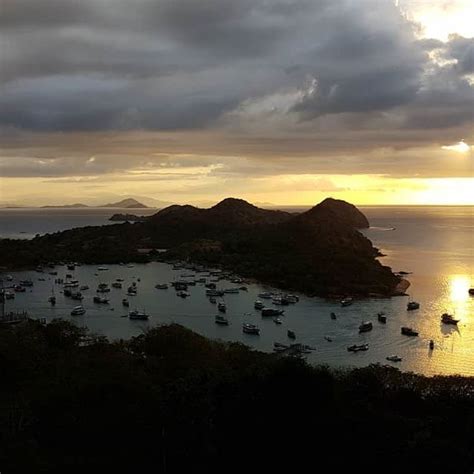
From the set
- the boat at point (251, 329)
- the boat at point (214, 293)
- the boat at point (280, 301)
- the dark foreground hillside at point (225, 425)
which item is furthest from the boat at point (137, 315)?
the dark foreground hillside at point (225, 425)

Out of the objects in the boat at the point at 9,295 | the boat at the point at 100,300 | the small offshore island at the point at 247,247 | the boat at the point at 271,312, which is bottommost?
the boat at the point at 271,312

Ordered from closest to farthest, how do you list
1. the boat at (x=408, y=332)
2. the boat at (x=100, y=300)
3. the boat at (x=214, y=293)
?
the boat at (x=408, y=332), the boat at (x=100, y=300), the boat at (x=214, y=293)

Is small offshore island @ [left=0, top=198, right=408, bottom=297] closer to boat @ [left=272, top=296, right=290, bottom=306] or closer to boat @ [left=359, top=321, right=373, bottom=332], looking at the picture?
boat @ [left=272, top=296, right=290, bottom=306]

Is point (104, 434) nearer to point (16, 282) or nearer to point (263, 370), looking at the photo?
point (263, 370)

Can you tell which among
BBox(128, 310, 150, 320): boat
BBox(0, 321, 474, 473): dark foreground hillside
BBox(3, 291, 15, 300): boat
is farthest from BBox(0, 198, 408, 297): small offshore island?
BBox(0, 321, 474, 473): dark foreground hillside

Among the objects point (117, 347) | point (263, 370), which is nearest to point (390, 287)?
point (117, 347)

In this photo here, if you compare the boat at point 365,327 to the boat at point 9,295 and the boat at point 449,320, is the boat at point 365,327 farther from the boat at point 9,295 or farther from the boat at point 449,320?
the boat at point 9,295

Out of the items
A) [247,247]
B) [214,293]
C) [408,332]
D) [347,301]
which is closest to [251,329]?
[408,332]
